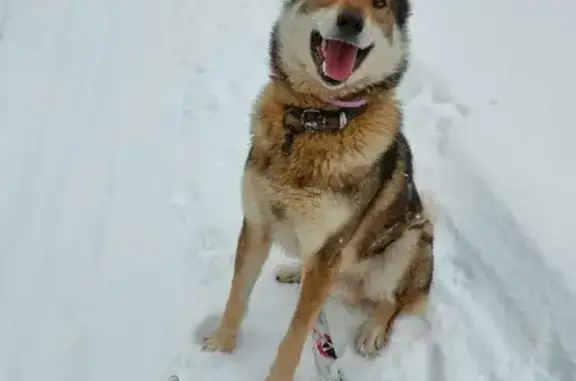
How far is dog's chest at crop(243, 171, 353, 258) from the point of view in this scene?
8.19ft

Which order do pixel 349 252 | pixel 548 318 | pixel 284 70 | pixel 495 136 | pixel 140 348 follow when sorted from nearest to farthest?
pixel 284 70 → pixel 349 252 → pixel 140 348 → pixel 548 318 → pixel 495 136

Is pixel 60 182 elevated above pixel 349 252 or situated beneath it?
situated beneath

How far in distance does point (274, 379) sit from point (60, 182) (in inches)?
61.6

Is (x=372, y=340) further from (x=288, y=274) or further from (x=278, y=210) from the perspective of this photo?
(x=278, y=210)

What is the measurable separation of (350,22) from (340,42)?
0.30 ft

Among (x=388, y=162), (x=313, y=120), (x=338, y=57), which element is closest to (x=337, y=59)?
(x=338, y=57)

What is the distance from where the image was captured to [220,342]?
299 cm

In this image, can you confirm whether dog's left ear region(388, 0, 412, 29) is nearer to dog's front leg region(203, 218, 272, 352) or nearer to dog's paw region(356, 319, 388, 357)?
dog's front leg region(203, 218, 272, 352)

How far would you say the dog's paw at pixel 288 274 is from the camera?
10.9ft

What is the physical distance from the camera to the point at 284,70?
98.0 inches

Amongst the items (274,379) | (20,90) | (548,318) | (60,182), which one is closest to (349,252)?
(274,379)

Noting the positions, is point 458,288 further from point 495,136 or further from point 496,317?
point 495,136

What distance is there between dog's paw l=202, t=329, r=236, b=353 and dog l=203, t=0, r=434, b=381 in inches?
9.4

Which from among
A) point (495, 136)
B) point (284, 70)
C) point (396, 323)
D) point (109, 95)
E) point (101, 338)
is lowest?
point (101, 338)
